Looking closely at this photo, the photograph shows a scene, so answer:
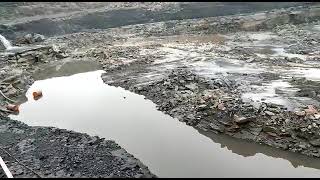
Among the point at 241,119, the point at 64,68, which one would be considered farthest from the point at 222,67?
the point at 64,68

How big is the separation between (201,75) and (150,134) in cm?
593

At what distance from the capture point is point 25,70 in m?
24.9

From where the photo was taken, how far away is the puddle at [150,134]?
13.0m

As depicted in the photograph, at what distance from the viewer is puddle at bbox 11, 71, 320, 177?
42.8 ft

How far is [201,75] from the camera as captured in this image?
805 inches

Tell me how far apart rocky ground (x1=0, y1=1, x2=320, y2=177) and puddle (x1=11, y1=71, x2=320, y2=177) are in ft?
1.55

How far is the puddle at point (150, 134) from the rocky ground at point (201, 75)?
47 centimetres

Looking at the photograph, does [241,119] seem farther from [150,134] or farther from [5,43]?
[5,43]

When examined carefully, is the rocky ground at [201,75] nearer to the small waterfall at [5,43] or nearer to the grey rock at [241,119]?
the grey rock at [241,119]

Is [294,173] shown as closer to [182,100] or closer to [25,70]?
[182,100]

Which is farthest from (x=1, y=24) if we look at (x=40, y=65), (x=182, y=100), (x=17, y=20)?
(x=182, y=100)

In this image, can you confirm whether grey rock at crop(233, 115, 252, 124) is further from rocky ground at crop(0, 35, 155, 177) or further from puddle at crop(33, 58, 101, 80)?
puddle at crop(33, 58, 101, 80)

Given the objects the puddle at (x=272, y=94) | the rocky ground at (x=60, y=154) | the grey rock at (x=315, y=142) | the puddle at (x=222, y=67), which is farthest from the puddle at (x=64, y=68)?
the grey rock at (x=315, y=142)

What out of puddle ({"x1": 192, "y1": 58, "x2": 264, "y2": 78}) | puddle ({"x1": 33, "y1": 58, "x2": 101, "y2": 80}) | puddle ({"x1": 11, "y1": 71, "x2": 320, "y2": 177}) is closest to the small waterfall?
puddle ({"x1": 33, "y1": 58, "x2": 101, "y2": 80})
